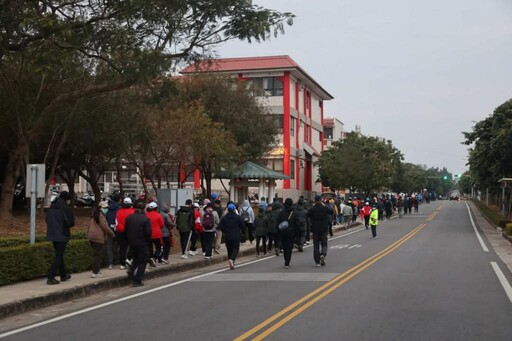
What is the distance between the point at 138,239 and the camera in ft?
44.8

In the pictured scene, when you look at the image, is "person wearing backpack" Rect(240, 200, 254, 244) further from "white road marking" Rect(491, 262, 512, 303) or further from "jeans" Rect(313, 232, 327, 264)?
"white road marking" Rect(491, 262, 512, 303)

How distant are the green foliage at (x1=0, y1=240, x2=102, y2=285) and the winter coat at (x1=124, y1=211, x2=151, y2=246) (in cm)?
204

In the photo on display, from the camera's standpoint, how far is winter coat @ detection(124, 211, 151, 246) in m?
13.6

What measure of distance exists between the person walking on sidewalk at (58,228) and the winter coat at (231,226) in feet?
15.7

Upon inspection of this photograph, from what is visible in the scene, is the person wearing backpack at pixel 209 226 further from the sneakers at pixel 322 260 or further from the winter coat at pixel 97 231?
the winter coat at pixel 97 231

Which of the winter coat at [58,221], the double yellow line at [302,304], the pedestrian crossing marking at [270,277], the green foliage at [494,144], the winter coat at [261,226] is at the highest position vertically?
the green foliage at [494,144]

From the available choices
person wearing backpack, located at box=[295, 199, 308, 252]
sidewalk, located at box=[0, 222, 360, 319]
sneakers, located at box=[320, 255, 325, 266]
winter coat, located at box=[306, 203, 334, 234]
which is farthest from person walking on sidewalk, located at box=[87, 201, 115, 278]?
person wearing backpack, located at box=[295, 199, 308, 252]

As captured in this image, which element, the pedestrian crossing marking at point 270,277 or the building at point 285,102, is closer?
the pedestrian crossing marking at point 270,277

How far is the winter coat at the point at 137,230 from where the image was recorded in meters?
13.6

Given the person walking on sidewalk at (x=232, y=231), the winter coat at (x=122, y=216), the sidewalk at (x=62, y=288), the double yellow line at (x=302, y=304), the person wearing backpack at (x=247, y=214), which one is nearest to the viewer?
the double yellow line at (x=302, y=304)

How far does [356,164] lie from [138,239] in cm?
4933

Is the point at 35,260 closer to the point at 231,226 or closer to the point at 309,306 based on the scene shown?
the point at 231,226

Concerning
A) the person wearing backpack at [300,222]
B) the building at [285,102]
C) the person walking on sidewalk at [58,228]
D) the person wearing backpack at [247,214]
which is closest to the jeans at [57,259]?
the person walking on sidewalk at [58,228]

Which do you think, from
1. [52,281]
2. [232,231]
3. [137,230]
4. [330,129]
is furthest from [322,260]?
[330,129]
